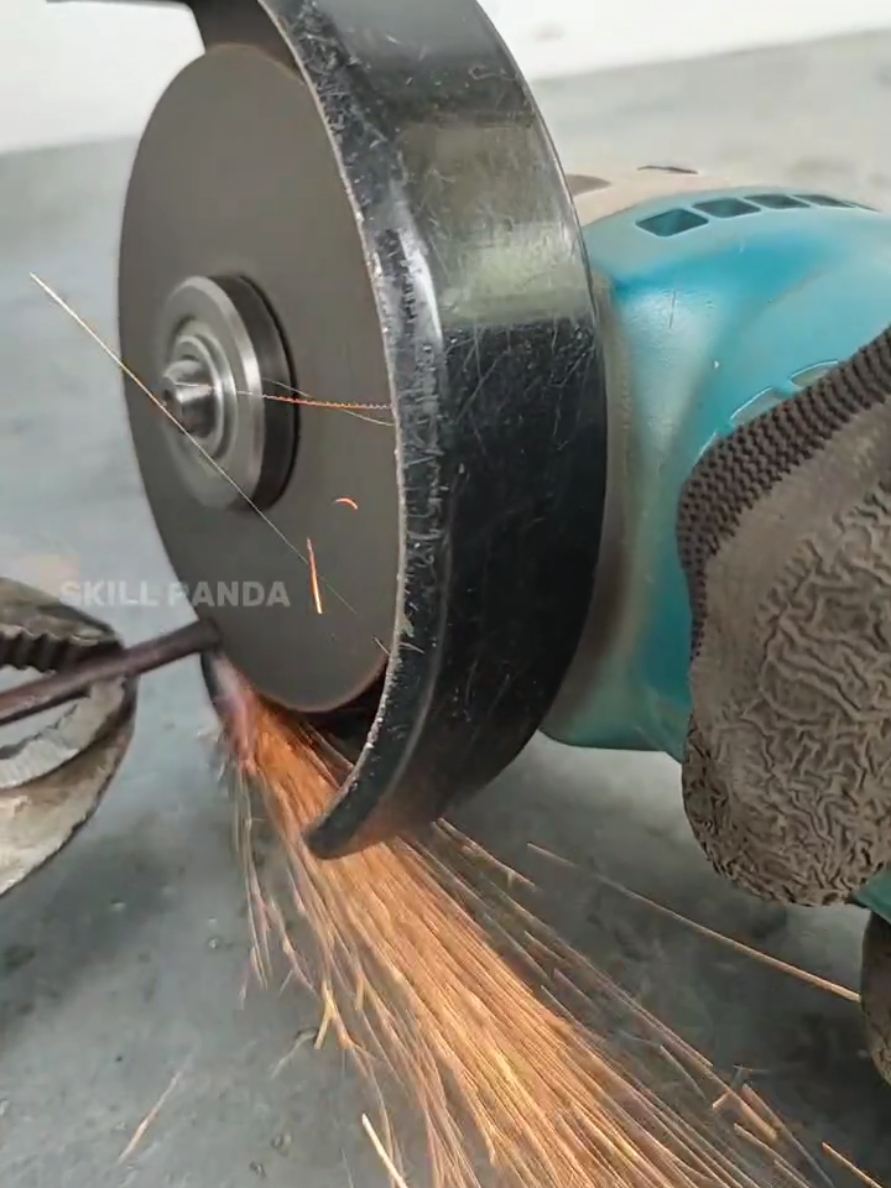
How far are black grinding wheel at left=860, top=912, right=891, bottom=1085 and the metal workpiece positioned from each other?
1.28 feet

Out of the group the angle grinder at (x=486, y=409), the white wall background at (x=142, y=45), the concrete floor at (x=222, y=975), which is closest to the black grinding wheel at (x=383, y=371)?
the angle grinder at (x=486, y=409)

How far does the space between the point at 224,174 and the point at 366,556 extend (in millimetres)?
203

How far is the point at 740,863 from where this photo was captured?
1.76 ft

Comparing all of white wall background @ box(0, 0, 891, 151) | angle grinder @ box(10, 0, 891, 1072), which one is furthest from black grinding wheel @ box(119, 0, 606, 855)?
white wall background @ box(0, 0, 891, 151)

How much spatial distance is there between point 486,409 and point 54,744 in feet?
1.10

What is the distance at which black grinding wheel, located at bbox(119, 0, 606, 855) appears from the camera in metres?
0.55

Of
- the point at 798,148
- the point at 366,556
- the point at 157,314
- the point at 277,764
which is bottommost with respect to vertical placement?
the point at 277,764

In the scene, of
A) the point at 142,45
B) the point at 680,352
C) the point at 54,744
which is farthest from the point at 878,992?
the point at 142,45

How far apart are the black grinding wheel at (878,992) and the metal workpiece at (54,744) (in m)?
0.39

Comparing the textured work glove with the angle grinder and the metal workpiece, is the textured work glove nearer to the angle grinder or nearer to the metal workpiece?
the angle grinder

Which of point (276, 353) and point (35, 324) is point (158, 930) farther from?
point (35, 324)

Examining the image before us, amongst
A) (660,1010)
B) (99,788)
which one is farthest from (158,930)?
(660,1010)

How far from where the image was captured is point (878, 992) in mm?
645

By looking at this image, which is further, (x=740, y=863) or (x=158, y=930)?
(x=158, y=930)
